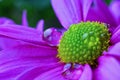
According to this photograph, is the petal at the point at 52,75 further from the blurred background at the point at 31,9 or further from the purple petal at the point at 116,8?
the blurred background at the point at 31,9

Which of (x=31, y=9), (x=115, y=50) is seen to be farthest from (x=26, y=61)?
(x=31, y=9)

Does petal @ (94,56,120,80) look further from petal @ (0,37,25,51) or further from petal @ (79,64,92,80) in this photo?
petal @ (0,37,25,51)

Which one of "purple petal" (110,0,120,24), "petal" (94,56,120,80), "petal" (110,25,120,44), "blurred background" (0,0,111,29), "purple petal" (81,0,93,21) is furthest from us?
"blurred background" (0,0,111,29)

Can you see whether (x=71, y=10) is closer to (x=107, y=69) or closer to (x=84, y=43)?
(x=84, y=43)

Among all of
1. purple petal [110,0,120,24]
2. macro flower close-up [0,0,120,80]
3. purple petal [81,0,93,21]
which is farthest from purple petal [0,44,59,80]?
purple petal [110,0,120,24]

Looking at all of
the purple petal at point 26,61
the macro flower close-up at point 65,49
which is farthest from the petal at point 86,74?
the purple petal at point 26,61

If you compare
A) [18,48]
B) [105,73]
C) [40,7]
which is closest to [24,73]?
[18,48]
